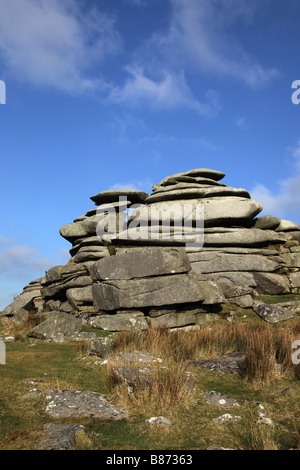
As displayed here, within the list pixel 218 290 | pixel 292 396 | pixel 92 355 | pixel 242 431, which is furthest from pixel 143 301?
pixel 242 431

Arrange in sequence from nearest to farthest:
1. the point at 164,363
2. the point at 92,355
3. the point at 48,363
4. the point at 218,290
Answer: the point at 164,363 → the point at 48,363 → the point at 92,355 → the point at 218,290

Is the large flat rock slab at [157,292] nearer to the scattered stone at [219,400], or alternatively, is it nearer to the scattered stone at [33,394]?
the scattered stone at [219,400]

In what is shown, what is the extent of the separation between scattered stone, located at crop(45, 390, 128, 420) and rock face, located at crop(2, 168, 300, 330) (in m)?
8.53

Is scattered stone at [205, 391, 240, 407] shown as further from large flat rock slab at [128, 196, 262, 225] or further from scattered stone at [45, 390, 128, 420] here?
large flat rock slab at [128, 196, 262, 225]

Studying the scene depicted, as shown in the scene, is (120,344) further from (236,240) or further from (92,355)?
(236,240)

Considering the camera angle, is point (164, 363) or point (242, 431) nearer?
point (242, 431)

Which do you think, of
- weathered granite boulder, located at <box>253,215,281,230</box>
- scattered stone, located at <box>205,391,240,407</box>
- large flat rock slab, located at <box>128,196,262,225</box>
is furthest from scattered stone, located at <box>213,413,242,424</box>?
weathered granite boulder, located at <box>253,215,281,230</box>

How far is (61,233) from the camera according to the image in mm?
28750

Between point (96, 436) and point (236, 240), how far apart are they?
18.9m

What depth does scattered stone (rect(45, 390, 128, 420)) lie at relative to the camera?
6.29 metres

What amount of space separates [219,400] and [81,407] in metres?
2.67

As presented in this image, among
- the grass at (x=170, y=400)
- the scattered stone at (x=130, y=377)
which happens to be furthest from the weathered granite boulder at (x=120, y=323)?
the scattered stone at (x=130, y=377)

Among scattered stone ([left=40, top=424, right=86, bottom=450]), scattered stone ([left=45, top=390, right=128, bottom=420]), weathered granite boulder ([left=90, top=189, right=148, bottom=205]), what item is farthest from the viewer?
weathered granite boulder ([left=90, top=189, right=148, bottom=205])

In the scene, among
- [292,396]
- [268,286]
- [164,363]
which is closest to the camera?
[292,396]
